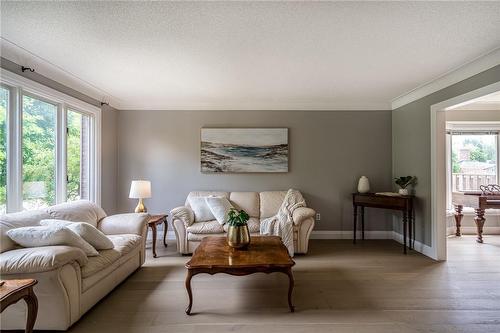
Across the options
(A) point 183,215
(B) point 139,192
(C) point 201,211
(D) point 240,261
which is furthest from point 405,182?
(B) point 139,192

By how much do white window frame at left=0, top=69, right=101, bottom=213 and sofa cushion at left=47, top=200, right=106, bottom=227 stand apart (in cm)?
34

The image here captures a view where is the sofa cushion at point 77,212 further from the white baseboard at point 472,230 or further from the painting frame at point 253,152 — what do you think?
the white baseboard at point 472,230

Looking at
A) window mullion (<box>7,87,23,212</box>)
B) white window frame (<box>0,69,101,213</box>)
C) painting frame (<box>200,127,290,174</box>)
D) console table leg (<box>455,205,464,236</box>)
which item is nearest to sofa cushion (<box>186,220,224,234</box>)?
painting frame (<box>200,127,290,174</box>)

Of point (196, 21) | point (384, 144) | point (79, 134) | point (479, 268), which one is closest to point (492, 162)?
point (384, 144)

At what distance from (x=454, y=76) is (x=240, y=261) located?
11.3 ft

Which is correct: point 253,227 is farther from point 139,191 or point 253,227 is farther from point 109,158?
point 109,158

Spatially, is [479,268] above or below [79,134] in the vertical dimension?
below

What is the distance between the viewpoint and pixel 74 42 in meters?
2.48

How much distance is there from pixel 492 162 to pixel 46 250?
7.06 m

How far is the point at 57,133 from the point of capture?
3441 millimetres

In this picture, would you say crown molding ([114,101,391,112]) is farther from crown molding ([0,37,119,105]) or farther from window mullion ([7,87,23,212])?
window mullion ([7,87,23,212])

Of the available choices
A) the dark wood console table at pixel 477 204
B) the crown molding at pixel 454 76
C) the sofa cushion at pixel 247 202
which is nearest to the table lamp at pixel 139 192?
the sofa cushion at pixel 247 202

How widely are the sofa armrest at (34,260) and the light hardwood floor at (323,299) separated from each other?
0.62 m

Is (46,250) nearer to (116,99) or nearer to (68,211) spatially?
(68,211)
